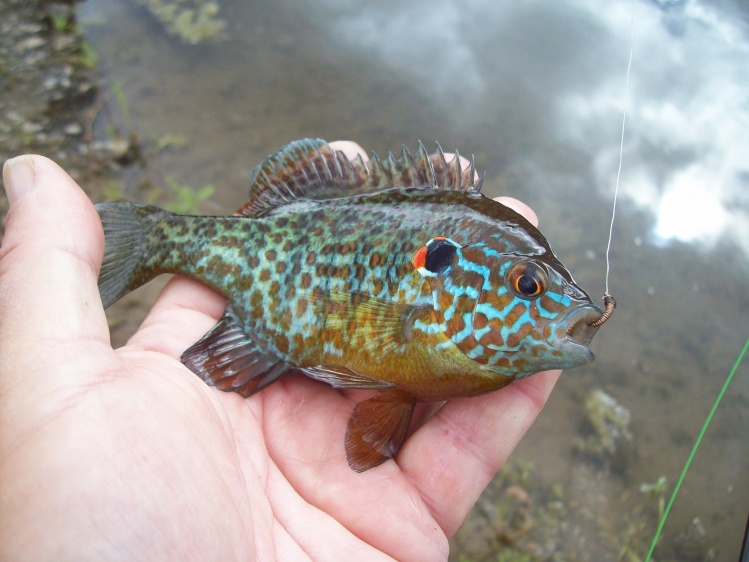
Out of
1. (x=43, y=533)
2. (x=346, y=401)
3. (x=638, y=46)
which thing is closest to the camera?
(x=43, y=533)

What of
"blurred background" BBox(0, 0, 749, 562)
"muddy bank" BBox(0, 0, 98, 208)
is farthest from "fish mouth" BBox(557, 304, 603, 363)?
"muddy bank" BBox(0, 0, 98, 208)

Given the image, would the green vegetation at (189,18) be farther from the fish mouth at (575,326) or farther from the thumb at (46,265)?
the fish mouth at (575,326)

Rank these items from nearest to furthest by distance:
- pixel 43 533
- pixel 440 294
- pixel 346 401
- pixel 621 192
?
pixel 43 533 < pixel 440 294 < pixel 346 401 < pixel 621 192

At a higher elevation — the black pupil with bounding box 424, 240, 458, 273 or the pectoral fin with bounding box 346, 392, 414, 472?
the black pupil with bounding box 424, 240, 458, 273

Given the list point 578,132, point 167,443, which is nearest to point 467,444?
point 167,443

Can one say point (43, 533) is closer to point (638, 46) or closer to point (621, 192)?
point (621, 192)

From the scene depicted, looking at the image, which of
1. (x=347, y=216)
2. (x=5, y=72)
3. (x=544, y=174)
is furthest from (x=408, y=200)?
(x=5, y=72)

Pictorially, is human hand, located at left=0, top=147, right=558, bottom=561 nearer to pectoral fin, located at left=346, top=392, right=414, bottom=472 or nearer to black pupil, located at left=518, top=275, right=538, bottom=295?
pectoral fin, located at left=346, top=392, right=414, bottom=472
